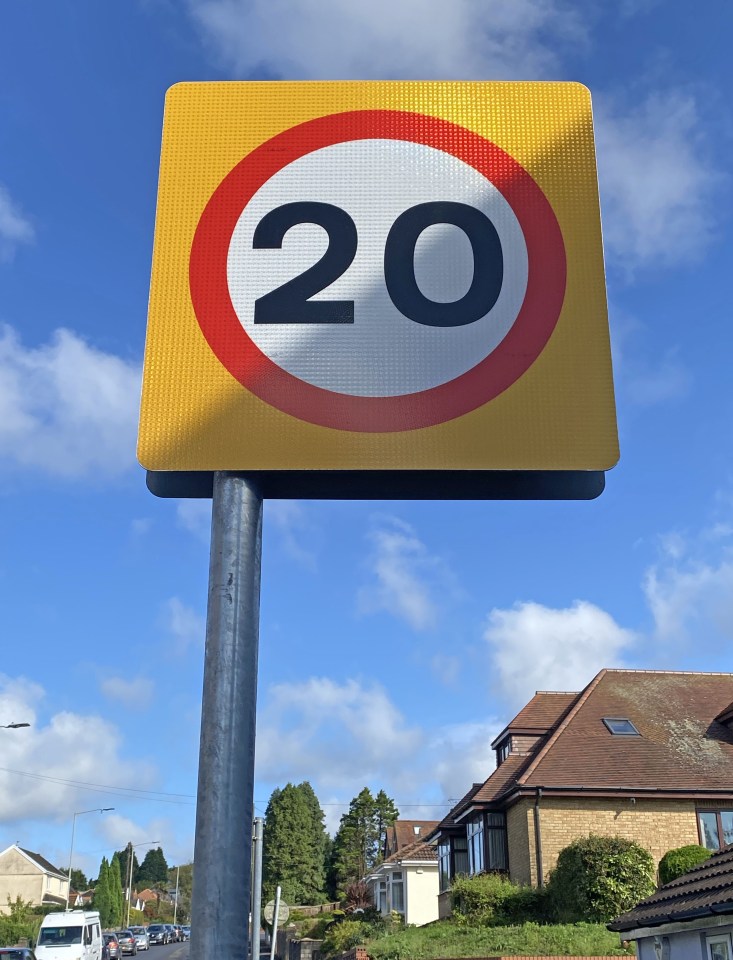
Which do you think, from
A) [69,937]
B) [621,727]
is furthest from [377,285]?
[69,937]

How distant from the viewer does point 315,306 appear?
4.03m

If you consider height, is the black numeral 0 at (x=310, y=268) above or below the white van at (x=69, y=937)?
above

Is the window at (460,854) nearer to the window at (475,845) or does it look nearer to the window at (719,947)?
the window at (475,845)

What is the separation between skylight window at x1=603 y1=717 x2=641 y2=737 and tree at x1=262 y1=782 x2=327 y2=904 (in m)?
42.3

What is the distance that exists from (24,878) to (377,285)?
97.0 meters

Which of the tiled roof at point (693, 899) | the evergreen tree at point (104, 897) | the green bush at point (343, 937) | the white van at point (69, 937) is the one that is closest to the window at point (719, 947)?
the tiled roof at point (693, 899)

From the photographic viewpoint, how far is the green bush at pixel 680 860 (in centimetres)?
2259

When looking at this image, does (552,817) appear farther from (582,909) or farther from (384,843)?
(384,843)

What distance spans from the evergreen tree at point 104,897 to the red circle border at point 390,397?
8298 cm

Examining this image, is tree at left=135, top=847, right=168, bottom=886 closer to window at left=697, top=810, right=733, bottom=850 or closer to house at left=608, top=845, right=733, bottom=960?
window at left=697, top=810, right=733, bottom=850

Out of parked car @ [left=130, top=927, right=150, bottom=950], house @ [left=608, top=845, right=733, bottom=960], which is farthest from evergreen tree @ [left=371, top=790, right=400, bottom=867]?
house @ [left=608, top=845, right=733, bottom=960]

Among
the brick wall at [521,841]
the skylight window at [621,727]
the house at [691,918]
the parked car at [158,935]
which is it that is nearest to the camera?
the house at [691,918]

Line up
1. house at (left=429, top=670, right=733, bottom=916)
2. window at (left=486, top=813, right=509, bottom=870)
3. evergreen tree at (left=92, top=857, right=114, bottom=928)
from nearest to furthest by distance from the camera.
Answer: house at (left=429, top=670, right=733, bottom=916)
window at (left=486, top=813, right=509, bottom=870)
evergreen tree at (left=92, top=857, right=114, bottom=928)

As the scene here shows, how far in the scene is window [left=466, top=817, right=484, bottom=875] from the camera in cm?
2822
